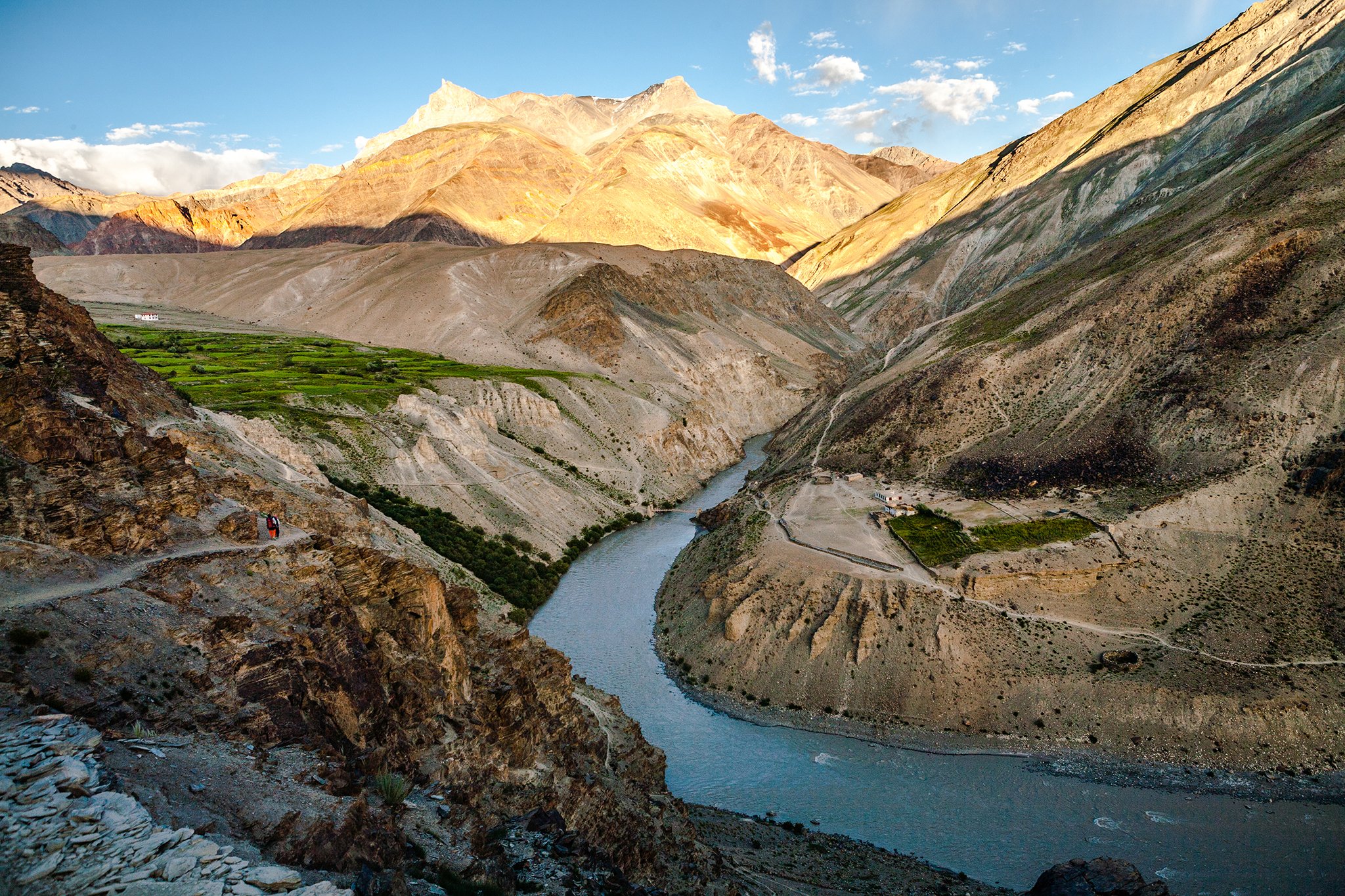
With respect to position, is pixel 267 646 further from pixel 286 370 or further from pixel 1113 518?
pixel 286 370

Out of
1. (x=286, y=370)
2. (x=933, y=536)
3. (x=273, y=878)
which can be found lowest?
(x=273, y=878)

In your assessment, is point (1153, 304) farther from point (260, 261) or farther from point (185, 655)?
point (260, 261)

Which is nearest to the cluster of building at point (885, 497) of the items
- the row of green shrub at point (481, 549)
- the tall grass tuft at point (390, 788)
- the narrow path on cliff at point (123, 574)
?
the row of green shrub at point (481, 549)

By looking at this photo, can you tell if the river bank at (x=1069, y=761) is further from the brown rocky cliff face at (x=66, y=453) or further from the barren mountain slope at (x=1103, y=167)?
the barren mountain slope at (x=1103, y=167)

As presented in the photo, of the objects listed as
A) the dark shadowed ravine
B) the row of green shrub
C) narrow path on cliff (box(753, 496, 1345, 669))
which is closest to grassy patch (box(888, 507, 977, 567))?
narrow path on cliff (box(753, 496, 1345, 669))

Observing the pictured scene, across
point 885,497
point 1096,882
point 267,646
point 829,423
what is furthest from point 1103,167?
point 267,646
